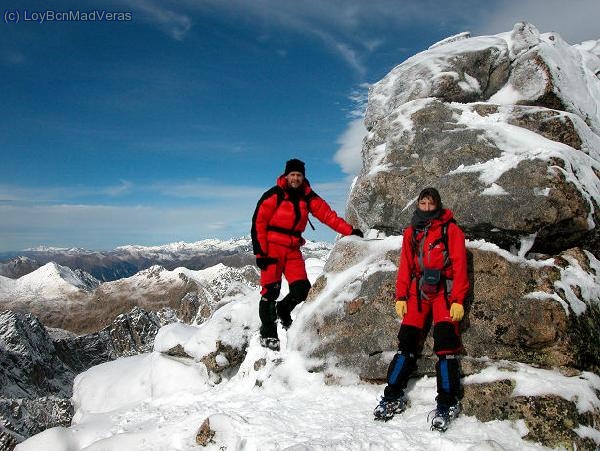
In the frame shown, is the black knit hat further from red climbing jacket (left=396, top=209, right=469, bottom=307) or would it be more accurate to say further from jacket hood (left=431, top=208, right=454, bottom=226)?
jacket hood (left=431, top=208, right=454, bottom=226)

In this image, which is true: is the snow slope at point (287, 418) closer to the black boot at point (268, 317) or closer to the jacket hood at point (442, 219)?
the black boot at point (268, 317)

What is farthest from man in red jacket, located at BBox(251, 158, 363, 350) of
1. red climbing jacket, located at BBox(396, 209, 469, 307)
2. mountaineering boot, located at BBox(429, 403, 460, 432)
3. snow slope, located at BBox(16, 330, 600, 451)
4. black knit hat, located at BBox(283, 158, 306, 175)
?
mountaineering boot, located at BBox(429, 403, 460, 432)

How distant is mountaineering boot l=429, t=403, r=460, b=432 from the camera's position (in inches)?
315

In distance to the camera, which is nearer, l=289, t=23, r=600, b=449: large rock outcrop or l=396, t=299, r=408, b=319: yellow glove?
l=289, t=23, r=600, b=449: large rock outcrop

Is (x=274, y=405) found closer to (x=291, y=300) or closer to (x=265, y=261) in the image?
(x=291, y=300)

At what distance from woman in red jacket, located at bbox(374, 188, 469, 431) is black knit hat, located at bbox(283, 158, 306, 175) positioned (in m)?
3.76

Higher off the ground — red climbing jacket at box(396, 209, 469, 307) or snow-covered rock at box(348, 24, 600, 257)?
snow-covered rock at box(348, 24, 600, 257)

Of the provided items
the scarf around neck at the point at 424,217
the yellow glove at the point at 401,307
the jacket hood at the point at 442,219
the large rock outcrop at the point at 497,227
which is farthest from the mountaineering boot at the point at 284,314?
the jacket hood at the point at 442,219

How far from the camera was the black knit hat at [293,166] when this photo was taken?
11883mm

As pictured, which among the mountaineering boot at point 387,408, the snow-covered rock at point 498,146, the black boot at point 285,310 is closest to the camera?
the mountaineering boot at point 387,408

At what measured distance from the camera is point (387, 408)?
8.80 meters

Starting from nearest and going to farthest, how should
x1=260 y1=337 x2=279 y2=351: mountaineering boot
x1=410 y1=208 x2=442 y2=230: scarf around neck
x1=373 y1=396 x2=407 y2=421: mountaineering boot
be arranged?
x1=373 y1=396 x2=407 y2=421: mountaineering boot
x1=410 y1=208 x2=442 y2=230: scarf around neck
x1=260 y1=337 x2=279 y2=351: mountaineering boot

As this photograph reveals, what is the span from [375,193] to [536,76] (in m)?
8.07

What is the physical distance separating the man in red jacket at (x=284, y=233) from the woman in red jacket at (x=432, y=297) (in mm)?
3276
